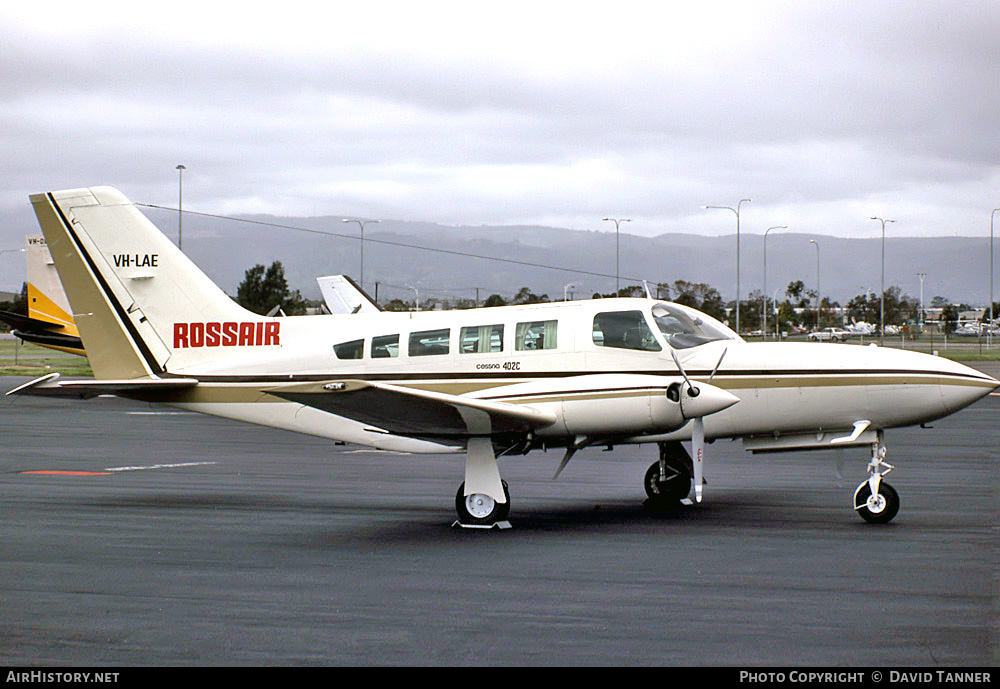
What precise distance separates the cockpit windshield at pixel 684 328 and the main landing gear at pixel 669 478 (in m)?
1.60

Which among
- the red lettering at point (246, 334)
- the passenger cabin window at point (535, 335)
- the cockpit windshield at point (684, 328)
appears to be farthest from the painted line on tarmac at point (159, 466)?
the cockpit windshield at point (684, 328)

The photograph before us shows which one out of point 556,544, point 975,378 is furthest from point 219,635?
point 975,378

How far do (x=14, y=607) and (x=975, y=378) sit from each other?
10.3 metres

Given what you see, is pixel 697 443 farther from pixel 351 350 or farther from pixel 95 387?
pixel 95 387

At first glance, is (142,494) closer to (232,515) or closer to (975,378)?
(232,515)

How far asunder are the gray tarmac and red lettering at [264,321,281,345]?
7.23 ft

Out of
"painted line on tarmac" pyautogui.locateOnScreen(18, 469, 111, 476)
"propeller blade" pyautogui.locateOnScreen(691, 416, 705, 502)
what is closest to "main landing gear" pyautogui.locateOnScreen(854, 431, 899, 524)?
"propeller blade" pyautogui.locateOnScreen(691, 416, 705, 502)

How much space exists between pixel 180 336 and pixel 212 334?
0.49 meters

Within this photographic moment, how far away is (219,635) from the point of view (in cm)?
769

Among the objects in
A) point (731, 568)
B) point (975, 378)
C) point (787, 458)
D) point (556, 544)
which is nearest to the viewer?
point (731, 568)

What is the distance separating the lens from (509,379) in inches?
513

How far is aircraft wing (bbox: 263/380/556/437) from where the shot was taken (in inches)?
432

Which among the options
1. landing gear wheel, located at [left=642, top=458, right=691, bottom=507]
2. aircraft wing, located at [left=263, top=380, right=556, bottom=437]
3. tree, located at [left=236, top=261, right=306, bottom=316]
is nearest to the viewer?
aircraft wing, located at [left=263, top=380, right=556, bottom=437]

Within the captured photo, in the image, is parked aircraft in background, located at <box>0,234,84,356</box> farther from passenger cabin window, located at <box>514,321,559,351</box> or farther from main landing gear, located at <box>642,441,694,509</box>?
main landing gear, located at <box>642,441,694,509</box>
